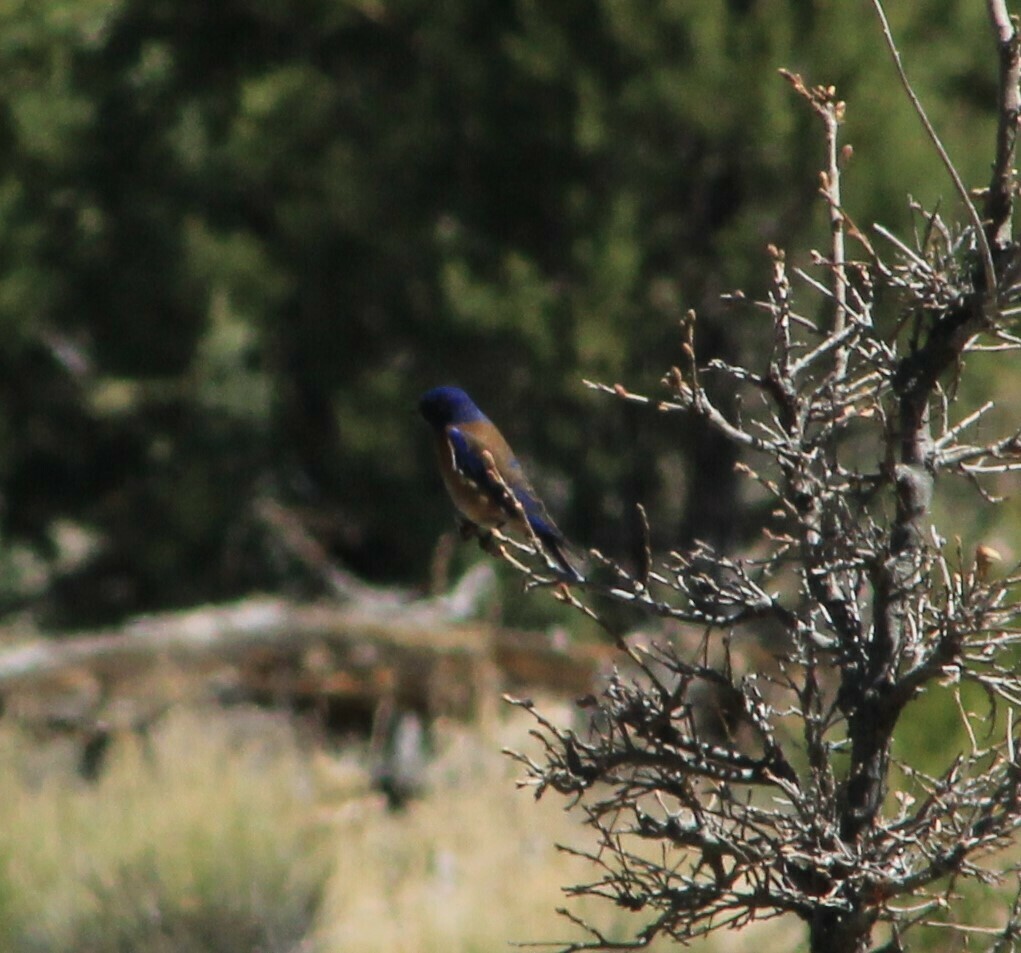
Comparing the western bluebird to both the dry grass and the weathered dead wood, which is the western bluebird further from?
the weathered dead wood

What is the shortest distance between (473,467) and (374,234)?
531 cm

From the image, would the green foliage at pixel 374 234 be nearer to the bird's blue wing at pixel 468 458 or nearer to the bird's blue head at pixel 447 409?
the bird's blue head at pixel 447 409

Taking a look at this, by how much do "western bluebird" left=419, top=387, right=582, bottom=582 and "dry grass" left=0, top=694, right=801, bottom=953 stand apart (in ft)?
5.86

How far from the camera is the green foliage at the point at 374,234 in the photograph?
30.9ft

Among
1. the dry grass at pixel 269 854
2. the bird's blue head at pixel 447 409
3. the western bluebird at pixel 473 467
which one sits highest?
the bird's blue head at pixel 447 409

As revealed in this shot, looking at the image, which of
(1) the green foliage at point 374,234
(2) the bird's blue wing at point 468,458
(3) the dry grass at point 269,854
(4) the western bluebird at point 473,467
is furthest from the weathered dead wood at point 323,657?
(2) the bird's blue wing at point 468,458

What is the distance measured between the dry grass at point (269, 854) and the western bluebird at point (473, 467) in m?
1.79

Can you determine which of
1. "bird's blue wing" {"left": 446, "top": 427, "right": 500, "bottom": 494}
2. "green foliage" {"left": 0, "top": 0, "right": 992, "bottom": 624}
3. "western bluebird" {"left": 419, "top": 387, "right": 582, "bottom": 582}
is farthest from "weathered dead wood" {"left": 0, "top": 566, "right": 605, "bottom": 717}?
"bird's blue wing" {"left": 446, "top": 427, "right": 500, "bottom": 494}

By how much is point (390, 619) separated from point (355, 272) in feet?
6.74

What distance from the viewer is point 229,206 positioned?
438 inches

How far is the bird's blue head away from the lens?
5805 millimetres

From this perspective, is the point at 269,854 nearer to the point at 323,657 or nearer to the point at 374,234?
the point at 323,657

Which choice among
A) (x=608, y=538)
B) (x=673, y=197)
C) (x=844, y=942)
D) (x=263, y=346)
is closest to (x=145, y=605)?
(x=263, y=346)

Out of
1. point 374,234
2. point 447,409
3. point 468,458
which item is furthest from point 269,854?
point 374,234
